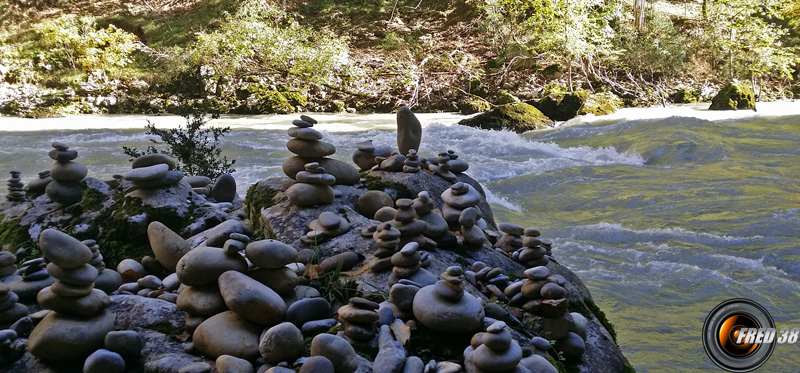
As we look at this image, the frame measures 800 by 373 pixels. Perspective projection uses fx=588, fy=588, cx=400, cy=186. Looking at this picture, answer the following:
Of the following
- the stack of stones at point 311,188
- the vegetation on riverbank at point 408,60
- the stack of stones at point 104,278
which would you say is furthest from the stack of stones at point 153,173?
the vegetation on riverbank at point 408,60

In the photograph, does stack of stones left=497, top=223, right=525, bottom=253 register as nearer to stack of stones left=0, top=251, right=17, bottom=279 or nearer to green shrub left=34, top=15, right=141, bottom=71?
stack of stones left=0, top=251, right=17, bottom=279

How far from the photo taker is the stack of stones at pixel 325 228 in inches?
122

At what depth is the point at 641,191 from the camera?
27.5ft

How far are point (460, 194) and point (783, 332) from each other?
8.96 ft

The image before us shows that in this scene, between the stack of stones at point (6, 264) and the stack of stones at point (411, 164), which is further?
the stack of stones at point (411, 164)

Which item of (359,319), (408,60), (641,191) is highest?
(408,60)

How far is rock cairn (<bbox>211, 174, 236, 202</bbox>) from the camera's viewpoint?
4484mm

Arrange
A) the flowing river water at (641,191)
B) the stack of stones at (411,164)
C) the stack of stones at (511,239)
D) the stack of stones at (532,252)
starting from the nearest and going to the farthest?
the stack of stones at (532,252)
the stack of stones at (511,239)
the stack of stones at (411,164)
the flowing river water at (641,191)

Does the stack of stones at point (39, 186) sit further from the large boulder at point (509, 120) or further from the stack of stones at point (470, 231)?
the large boulder at point (509, 120)

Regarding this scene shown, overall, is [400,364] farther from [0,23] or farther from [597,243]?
[0,23]

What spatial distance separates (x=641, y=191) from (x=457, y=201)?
5751 mm

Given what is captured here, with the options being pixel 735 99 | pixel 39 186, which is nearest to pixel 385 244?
pixel 39 186

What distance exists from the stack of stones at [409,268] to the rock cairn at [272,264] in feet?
1.47

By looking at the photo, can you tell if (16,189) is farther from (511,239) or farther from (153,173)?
(511,239)
